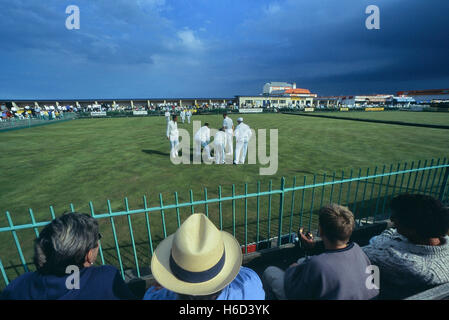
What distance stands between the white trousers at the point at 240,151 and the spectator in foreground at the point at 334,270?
6.62 m

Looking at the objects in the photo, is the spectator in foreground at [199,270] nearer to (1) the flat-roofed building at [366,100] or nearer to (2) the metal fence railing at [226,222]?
(2) the metal fence railing at [226,222]

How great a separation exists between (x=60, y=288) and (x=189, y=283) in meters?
0.89

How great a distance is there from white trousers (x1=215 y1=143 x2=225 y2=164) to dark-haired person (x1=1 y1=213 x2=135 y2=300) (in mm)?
6996

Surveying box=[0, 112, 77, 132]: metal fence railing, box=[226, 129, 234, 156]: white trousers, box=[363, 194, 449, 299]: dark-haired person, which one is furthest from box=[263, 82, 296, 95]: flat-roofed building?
box=[363, 194, 449, 299]: dark-haired person

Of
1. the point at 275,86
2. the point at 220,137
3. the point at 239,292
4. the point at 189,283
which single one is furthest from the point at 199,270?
the point at 275,86

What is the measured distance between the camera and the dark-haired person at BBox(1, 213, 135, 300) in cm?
151

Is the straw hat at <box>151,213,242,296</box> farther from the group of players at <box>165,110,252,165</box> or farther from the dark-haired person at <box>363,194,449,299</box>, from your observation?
the group of players at <box>165,110,252,165</box>

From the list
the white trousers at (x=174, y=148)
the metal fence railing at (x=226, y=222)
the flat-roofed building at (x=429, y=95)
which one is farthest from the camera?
the flat-roofed building at (x=429, y=95)

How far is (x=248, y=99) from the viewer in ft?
229

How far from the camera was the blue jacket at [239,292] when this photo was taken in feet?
5.47

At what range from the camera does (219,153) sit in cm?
884

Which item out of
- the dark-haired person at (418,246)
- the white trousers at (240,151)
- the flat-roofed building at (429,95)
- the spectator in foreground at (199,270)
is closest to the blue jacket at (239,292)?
the spectator in foreground at (199,270)
